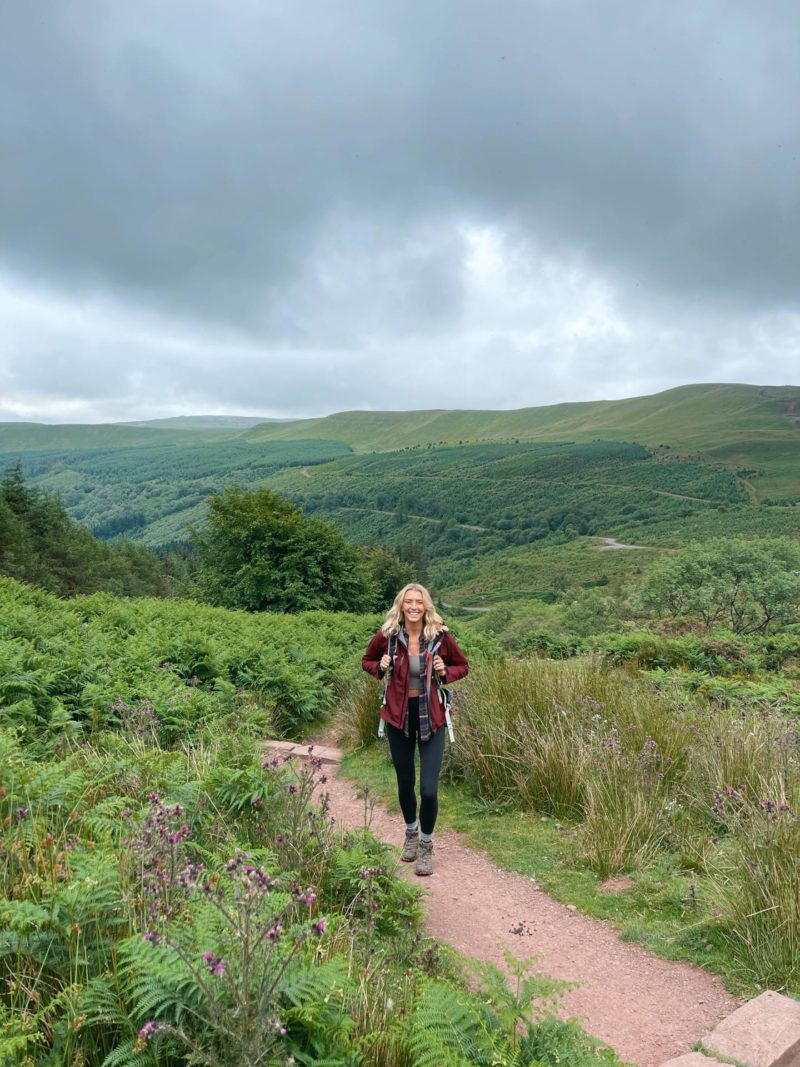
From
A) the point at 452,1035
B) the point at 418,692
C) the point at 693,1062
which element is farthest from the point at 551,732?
the point at 452,1035

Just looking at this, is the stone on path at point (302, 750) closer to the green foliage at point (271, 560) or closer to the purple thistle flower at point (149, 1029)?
the purple thistle flower at point (149, 1029)

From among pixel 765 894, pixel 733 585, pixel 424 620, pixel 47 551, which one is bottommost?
pixel 47 551

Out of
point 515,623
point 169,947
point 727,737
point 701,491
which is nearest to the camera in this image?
point 169,947

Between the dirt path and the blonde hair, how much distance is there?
1.69 metres

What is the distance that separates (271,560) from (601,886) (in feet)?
74.1

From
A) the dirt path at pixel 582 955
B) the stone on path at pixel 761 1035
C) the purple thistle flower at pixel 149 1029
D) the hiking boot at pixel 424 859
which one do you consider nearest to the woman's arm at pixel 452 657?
the hiking boot at pixel 424 859

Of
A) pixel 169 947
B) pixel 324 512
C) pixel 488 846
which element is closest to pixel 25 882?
pixel 169 947

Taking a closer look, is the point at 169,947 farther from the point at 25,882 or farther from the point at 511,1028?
the point at 511,1028

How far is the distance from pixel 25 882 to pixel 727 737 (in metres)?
5.44

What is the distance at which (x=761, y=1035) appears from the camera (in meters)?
2.98

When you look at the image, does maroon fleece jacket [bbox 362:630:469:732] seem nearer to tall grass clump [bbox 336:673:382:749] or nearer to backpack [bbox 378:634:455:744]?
backpack [bbox 378:634:455:744]

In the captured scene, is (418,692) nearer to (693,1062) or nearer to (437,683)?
(437,683)

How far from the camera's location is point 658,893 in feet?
14.9

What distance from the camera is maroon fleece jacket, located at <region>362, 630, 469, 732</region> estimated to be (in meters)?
4.93
